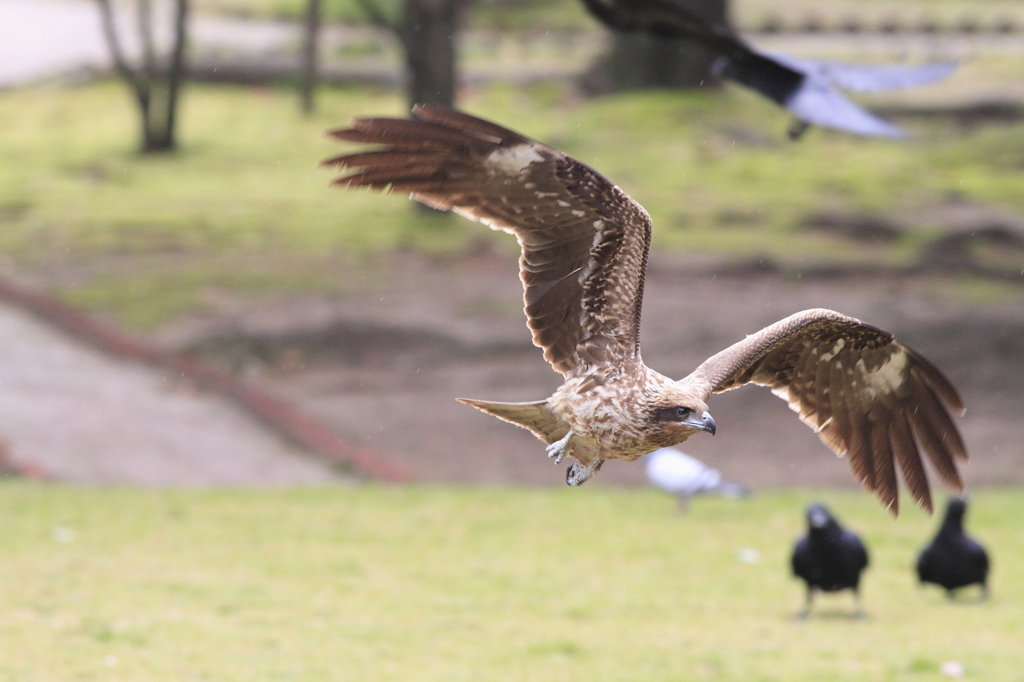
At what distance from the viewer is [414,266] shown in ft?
66.3

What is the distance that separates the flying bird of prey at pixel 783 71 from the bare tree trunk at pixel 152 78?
17.0 metres

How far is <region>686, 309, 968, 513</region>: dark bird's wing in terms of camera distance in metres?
5.71

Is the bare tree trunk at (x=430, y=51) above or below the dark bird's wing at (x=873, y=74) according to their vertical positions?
below

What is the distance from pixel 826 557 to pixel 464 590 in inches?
104

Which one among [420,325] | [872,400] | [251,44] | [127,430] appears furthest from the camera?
[251,44]

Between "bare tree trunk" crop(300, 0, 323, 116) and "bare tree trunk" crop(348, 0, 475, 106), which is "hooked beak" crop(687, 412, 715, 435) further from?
"bare tree trunk" crop(300, 0, 323, 116)

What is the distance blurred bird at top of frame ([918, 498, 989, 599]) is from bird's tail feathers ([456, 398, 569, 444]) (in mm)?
5829

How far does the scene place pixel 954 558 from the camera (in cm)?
989

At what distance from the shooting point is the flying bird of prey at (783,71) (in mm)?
6578

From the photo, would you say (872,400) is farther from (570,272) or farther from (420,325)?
(420,325)

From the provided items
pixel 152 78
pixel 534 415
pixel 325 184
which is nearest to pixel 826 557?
pixel 534 415

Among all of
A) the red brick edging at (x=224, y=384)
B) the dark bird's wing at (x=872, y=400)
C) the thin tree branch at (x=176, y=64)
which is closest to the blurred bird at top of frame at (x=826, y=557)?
the dark bird's wing at (x=872, y=400)

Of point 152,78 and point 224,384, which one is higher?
point 152,78

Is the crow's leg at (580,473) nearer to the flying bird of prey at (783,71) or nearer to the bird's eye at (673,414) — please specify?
the bird's eye at (673,414)
